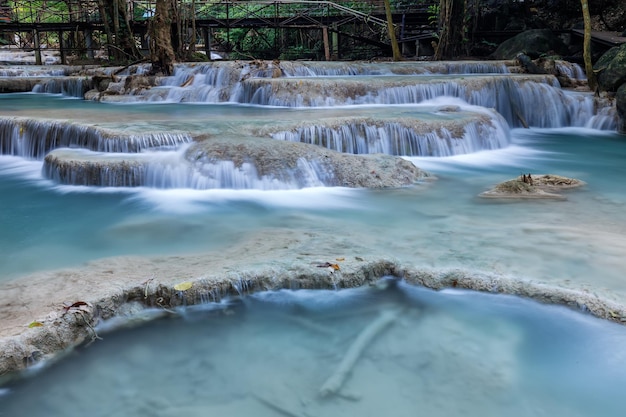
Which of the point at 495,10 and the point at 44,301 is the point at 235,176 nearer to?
the point at 44,301

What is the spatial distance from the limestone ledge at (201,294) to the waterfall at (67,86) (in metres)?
13.6

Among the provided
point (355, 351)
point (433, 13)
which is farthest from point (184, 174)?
point (433, 13)

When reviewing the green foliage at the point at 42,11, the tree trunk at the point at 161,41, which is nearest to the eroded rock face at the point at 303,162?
the tree trunk at the point at 161,41

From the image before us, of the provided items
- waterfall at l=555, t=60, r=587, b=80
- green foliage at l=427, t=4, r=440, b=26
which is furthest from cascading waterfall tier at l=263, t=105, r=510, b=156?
green foliage at l=427, t=4, r=440, b=26

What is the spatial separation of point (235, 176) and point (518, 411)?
4.84 meters

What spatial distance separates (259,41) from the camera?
3133 centimetres

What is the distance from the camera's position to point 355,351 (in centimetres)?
340

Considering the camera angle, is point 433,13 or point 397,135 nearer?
point 397,135

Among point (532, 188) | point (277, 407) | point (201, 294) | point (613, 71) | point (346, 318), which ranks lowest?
point (277, 407)

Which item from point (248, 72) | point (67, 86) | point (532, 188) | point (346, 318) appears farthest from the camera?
point (67, 86)

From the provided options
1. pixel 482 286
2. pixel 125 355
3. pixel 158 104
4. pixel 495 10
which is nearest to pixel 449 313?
pixel 482 286

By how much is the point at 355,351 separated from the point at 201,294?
1107mm

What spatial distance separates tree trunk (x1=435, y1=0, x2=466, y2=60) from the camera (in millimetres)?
18172

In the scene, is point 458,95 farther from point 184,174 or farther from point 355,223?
point 355,223
